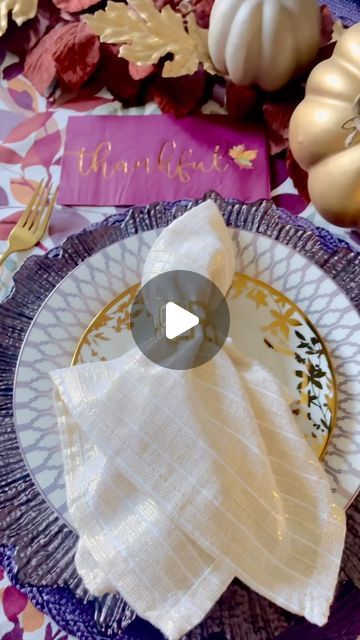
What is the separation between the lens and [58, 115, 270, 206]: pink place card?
44 cm

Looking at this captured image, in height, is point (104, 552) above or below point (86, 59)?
below

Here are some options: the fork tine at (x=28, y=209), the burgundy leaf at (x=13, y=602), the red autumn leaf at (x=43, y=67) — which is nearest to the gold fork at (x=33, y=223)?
the fork tine at (x=28, y=209)

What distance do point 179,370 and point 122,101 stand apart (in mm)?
284

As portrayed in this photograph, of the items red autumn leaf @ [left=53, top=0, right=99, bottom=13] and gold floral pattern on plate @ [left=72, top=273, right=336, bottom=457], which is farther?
red autumn leaf @ [left=53, top=0, right=99, bottom=13]

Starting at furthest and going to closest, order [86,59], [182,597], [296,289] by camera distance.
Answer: [86,59] < [296,289] < [182,597]

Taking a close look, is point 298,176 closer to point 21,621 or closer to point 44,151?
point 44,151

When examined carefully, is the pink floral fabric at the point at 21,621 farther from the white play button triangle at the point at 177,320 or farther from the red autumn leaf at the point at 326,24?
the red autumn leaf at the point at 326,24

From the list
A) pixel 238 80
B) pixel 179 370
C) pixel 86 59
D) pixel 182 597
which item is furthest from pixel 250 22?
pixel 182 597

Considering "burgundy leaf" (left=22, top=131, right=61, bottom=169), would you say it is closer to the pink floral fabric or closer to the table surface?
the table surface

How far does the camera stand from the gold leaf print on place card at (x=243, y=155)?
448 mm

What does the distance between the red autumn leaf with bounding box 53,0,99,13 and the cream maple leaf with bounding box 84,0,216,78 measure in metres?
0.04

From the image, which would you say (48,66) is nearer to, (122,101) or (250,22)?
(122,101)

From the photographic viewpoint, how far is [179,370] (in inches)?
11.9

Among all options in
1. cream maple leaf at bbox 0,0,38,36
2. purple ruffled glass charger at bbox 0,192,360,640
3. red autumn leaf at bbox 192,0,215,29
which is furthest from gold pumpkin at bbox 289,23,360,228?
cream maple leaf at bbox 0,0,38,36
